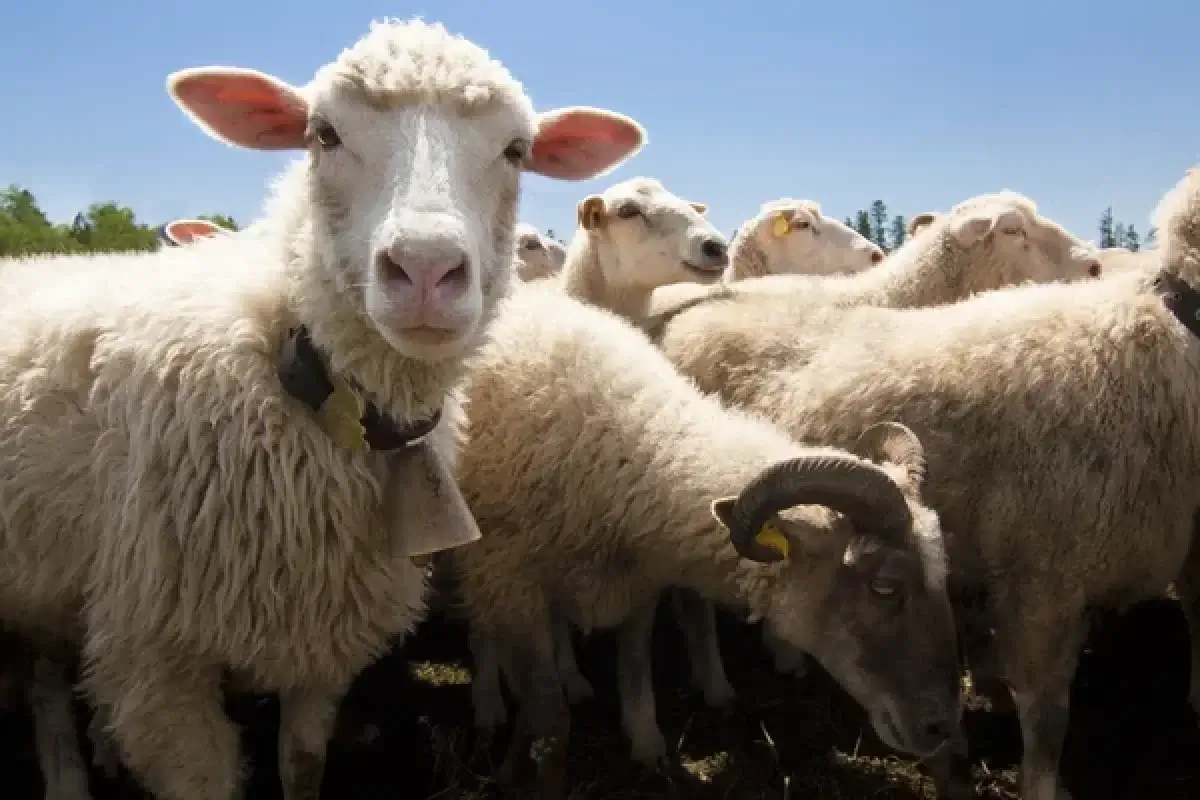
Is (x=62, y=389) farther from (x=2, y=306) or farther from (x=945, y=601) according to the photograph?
(x=945, y=601)

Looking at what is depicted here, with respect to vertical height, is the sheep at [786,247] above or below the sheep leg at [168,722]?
above

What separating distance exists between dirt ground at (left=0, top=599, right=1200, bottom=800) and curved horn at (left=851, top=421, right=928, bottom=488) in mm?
1277

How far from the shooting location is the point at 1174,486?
365cm

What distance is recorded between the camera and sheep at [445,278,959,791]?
3.15 m

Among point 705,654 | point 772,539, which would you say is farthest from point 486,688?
point 772,539

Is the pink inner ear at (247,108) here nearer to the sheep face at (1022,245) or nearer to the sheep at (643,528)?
the sheep at (643,528)

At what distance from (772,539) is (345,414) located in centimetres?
147

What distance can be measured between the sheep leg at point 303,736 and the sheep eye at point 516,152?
5.72ft

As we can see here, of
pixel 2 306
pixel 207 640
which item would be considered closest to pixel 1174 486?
pixel 207 640

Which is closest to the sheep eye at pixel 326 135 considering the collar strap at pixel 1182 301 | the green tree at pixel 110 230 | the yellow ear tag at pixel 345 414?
the yellow ear tag at pixel 345 414

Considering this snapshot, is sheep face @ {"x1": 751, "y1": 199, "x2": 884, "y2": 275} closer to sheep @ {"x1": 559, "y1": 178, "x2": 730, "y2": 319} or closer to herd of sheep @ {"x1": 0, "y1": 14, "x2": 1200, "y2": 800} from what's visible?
sheep @ {"x1": 559, "y1": 178, "x2": 730, "y2": 319}

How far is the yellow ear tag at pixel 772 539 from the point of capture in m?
3.23

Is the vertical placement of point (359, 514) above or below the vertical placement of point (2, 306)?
below

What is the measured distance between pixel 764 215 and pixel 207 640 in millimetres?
6838
